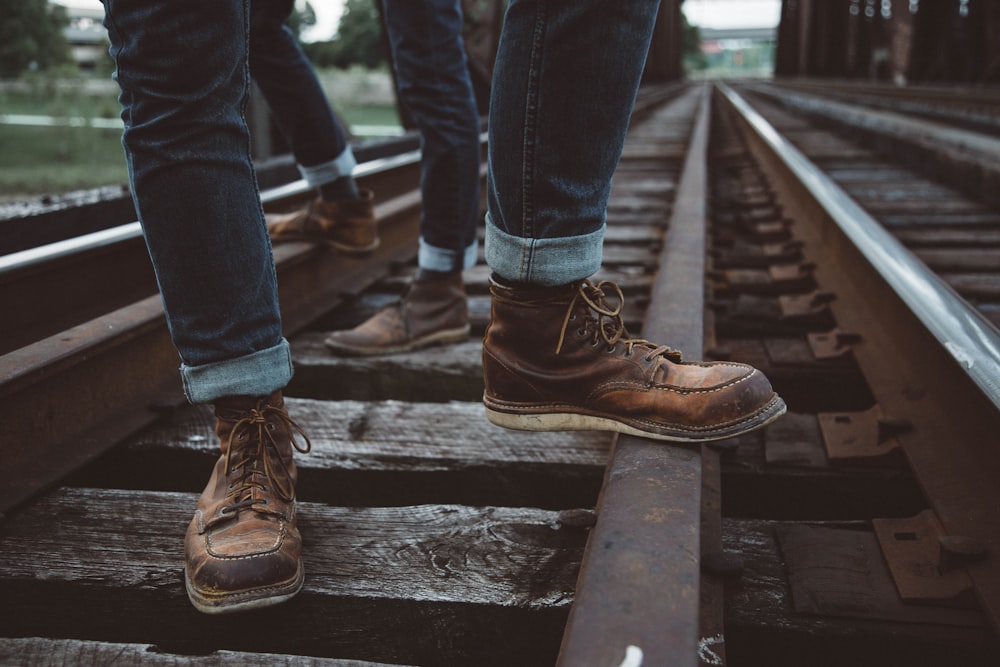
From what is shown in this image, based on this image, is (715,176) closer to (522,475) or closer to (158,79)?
(522,475)

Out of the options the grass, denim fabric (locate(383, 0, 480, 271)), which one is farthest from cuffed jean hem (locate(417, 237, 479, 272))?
the grass

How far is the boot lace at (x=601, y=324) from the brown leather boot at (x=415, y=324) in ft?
2.60

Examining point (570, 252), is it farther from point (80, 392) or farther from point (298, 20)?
point (298, 20)

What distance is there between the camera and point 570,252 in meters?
1.24

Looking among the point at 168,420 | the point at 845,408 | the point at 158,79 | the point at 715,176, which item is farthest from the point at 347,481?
the point at 715,176

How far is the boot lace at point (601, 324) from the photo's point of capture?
1284 mm

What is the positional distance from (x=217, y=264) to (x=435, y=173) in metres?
0.95

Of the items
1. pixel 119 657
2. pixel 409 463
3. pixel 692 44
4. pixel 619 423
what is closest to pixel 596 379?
pixel 619 423

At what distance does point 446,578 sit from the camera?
111 centimetres

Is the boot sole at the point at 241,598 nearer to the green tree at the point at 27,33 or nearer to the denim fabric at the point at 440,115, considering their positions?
the denim fabric at the point at 440,115

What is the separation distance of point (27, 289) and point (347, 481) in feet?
3.17

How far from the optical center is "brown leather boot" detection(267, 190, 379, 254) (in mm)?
2432

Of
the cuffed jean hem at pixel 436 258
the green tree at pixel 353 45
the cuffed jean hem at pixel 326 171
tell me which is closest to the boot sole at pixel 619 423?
the cuffed jean hem at pixel 436 258

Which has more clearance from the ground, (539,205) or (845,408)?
(539,205)
